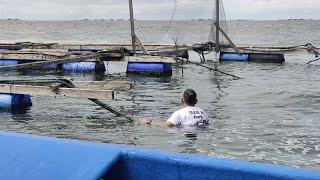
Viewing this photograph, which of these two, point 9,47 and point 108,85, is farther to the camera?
point 9,47

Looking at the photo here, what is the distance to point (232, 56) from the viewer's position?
1189 inches

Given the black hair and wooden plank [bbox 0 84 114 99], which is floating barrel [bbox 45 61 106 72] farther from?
the black hair

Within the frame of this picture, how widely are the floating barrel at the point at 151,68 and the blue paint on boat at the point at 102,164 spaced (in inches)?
712

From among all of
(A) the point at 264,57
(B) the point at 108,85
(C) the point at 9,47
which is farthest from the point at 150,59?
(C) the point at 9,47

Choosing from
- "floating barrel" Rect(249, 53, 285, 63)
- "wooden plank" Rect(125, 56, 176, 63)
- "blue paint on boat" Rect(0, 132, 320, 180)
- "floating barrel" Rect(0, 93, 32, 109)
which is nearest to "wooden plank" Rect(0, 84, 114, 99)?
"floating barrel" Rect(0, 93, 32, 109)

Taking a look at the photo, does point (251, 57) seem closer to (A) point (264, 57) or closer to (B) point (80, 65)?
(A) point (264, 57)

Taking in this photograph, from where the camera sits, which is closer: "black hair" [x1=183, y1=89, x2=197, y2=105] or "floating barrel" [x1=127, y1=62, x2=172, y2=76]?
"black hair" [x1=183, y1=89, x2=197, y2=105]

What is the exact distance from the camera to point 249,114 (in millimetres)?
12812

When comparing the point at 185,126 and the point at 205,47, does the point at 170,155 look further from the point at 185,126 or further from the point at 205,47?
the point at 205,47

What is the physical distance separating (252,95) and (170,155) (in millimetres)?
13855

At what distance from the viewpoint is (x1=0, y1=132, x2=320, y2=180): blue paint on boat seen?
301 cm

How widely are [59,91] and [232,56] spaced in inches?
826

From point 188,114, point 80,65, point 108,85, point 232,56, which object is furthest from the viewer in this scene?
point 232,56

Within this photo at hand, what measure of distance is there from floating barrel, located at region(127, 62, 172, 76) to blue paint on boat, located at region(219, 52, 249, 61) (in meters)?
8.86
